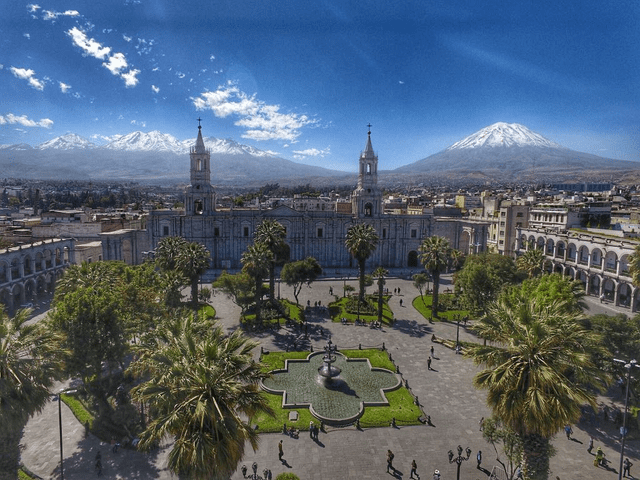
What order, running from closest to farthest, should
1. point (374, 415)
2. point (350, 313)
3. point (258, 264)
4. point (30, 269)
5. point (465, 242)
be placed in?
point (374, 415) → point (258, 264) → point (350, 313) → point (30, 269) → point (465, 242)

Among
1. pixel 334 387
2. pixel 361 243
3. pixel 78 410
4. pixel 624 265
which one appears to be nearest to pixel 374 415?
pixel 334 387

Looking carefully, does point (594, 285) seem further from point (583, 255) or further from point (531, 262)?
point (531, 262)

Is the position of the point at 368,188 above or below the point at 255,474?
above

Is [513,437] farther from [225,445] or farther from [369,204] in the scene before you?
[369,204]

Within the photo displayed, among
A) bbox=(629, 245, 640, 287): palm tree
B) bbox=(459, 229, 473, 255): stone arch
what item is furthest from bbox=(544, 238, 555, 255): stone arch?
bbox=(629, 245, 640, 287): palm tree

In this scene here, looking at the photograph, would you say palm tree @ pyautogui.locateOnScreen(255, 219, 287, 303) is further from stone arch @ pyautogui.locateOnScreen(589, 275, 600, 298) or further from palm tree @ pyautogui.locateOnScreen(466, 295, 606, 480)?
stone arch @ pyautogui.locateOnScreen(589, 275, 600, 298)

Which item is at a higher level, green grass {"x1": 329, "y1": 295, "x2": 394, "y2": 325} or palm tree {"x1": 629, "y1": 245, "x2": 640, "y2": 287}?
palm tree {"x1": 629, "y1": 245, "x2": 640, "y2": 287}
